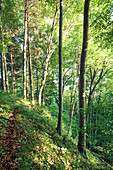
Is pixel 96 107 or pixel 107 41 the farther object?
pixel 107 41

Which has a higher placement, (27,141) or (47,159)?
(27,141)

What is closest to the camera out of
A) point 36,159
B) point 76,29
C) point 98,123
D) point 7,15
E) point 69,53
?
point 36,159

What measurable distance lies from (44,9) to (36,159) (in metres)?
11.1

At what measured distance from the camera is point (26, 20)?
831 centimetres

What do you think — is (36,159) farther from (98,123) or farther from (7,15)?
(7,15)

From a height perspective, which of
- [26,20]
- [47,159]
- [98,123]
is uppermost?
[26,20]

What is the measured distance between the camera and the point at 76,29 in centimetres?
898

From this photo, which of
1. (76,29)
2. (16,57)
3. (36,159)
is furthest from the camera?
(16,57)

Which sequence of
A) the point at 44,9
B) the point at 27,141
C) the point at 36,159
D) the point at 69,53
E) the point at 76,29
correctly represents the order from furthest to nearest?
the point at 69,53 → the point at 76,29 → the point at 44,9 → the point at 27,141 → the point at 36,159

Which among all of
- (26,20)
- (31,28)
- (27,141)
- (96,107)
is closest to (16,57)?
(31,28)

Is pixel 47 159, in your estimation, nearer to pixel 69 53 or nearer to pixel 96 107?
pixel 96 107

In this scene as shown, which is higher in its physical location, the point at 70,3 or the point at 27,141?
the point at 70,3

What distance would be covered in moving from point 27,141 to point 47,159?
108 cm

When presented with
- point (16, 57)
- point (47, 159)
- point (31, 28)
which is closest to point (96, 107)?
point (47, 159)
